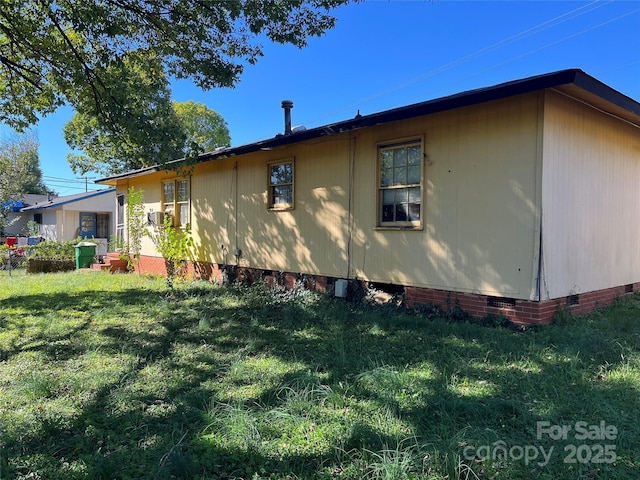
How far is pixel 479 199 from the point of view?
5.61 meters

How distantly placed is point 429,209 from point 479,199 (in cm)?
76

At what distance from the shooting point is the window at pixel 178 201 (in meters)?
11.6

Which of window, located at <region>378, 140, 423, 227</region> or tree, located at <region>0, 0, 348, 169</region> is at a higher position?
tree, located at <region>0, 0, 348, 169</region>

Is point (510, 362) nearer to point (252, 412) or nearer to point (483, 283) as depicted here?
point (483, 283)

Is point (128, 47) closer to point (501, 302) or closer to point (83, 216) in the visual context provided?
point (501, 302)

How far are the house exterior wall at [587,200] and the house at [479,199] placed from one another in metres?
0.03

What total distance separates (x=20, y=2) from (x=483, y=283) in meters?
8.59

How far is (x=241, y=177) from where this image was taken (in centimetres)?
969

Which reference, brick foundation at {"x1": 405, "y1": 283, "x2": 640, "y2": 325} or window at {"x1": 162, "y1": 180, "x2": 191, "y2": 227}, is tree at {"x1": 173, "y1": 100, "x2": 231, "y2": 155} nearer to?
window at {"x1": 162, "y1": 180, "x2": 191, "y2": 227}

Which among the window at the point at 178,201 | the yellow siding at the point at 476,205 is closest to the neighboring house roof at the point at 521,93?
the yellow siding at the point at 476,205

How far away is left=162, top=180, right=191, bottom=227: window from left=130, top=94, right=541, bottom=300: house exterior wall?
8.56 feet

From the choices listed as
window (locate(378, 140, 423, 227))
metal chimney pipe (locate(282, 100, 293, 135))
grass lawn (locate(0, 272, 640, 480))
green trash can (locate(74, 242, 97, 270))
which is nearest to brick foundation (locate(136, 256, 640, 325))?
grass lawn (locate(0, 272, 640, 480))

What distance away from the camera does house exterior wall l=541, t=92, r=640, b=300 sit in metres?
5.22

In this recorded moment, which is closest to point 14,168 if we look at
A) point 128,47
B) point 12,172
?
point 12,172
